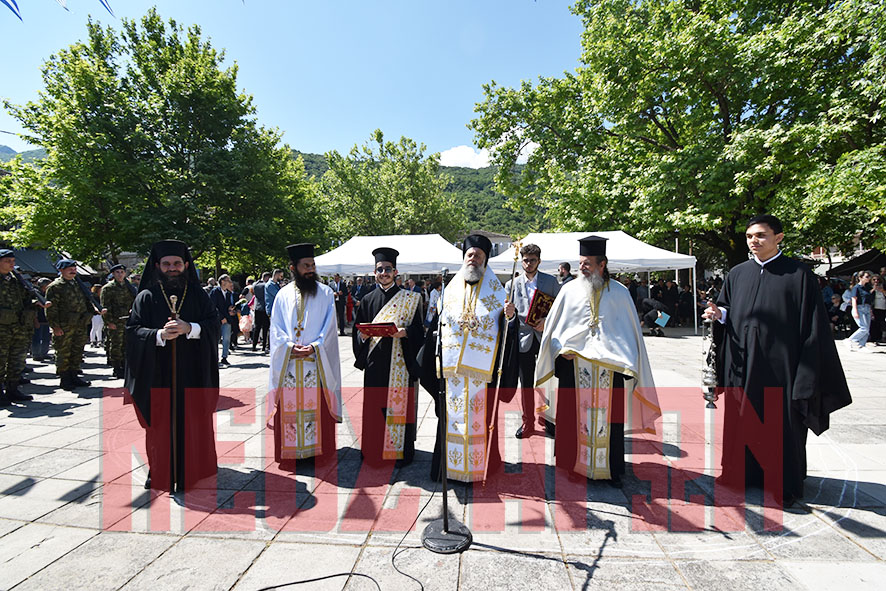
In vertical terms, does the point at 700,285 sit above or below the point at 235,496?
above

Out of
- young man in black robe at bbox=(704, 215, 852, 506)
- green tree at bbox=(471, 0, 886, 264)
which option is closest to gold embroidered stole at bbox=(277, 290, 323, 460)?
young man in black robe at bbox=(704, 215, 852, 506)

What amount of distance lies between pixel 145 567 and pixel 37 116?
2575 cm

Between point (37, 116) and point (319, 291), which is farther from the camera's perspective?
point (37, 116)

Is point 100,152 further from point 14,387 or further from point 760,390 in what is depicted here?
point 760,390

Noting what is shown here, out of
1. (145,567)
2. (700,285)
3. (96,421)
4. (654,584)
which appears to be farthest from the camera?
(700,285)

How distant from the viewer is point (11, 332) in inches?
272

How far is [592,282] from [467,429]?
68.7 inches

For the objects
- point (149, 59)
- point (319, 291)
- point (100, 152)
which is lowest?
point (319, 291)

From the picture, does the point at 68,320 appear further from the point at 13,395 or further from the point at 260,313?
the point at 260,313

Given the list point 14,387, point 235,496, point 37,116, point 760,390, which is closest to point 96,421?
point 14,387

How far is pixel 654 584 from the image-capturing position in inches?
102

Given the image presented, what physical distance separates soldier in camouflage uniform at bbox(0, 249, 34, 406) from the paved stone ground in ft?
7.76

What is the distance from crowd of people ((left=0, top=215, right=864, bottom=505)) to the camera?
144 inches

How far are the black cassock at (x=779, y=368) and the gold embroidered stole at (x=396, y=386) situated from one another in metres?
2.88
